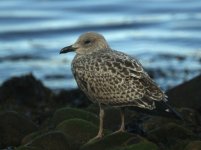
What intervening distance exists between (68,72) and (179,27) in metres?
4.73

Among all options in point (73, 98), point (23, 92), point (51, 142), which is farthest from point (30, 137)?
point (73, 98)

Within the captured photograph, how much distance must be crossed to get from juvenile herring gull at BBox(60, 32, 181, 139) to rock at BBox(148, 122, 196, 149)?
32 cm

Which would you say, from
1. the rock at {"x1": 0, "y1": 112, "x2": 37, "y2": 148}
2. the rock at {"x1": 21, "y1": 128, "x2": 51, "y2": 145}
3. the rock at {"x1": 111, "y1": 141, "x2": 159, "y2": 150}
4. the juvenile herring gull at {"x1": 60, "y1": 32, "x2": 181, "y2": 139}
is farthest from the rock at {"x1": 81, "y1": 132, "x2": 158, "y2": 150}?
the rock at {"x1": 0, "y1": 112, "x2": 37, "y2": 148}

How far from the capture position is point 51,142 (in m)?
7.63

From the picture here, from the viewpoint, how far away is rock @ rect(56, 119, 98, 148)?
320 inches

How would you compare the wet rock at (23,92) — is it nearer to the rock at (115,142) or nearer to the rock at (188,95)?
the rock at (188,95)

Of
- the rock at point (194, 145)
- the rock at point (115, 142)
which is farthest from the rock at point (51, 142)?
the rock at point (194, 145)

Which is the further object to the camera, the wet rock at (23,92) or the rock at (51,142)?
the wet rock at (23,92)

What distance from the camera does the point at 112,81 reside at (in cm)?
802

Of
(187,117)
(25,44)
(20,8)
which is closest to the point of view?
(187,117)

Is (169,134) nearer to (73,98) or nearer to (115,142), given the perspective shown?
(115,142)

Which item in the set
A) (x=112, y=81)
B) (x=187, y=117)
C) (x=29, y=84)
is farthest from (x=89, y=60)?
(x=29, y=84)

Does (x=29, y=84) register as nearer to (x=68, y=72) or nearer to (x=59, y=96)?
(x=59, y=96)

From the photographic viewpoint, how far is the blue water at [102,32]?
15.6 m
